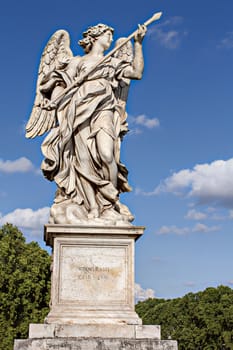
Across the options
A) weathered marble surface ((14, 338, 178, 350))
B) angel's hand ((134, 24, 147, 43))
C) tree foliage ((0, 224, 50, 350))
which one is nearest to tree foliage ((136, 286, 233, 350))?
tree foliage ((0, 224, 50, 350))

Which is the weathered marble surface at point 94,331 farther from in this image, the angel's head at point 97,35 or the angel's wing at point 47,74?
the angel's head at point 97,35

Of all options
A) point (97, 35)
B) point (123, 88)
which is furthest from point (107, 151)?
point (97, 35)

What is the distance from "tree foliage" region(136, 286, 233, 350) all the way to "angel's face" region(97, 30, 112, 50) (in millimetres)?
34926

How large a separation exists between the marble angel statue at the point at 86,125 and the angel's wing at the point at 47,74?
2 centimetres

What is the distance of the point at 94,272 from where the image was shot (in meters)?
9.73

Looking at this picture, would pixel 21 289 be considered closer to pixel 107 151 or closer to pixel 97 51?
pixel 97 51

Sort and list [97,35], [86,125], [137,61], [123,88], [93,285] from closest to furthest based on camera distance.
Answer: [93,285]
[86,125]
[137,61]
[97,35]
[123,88]

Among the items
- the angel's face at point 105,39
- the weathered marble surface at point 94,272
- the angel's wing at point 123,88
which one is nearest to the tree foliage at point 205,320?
the angel's wing at point 123,88

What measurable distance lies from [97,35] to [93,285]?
5.04 metres

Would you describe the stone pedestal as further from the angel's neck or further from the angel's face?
the angel's face

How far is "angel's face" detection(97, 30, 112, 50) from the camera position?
11.5 m

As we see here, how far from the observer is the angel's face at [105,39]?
37.8 ft

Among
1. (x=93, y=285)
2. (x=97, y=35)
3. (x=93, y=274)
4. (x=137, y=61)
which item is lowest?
(x=93, y=285)

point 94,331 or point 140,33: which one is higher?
point 140,33
